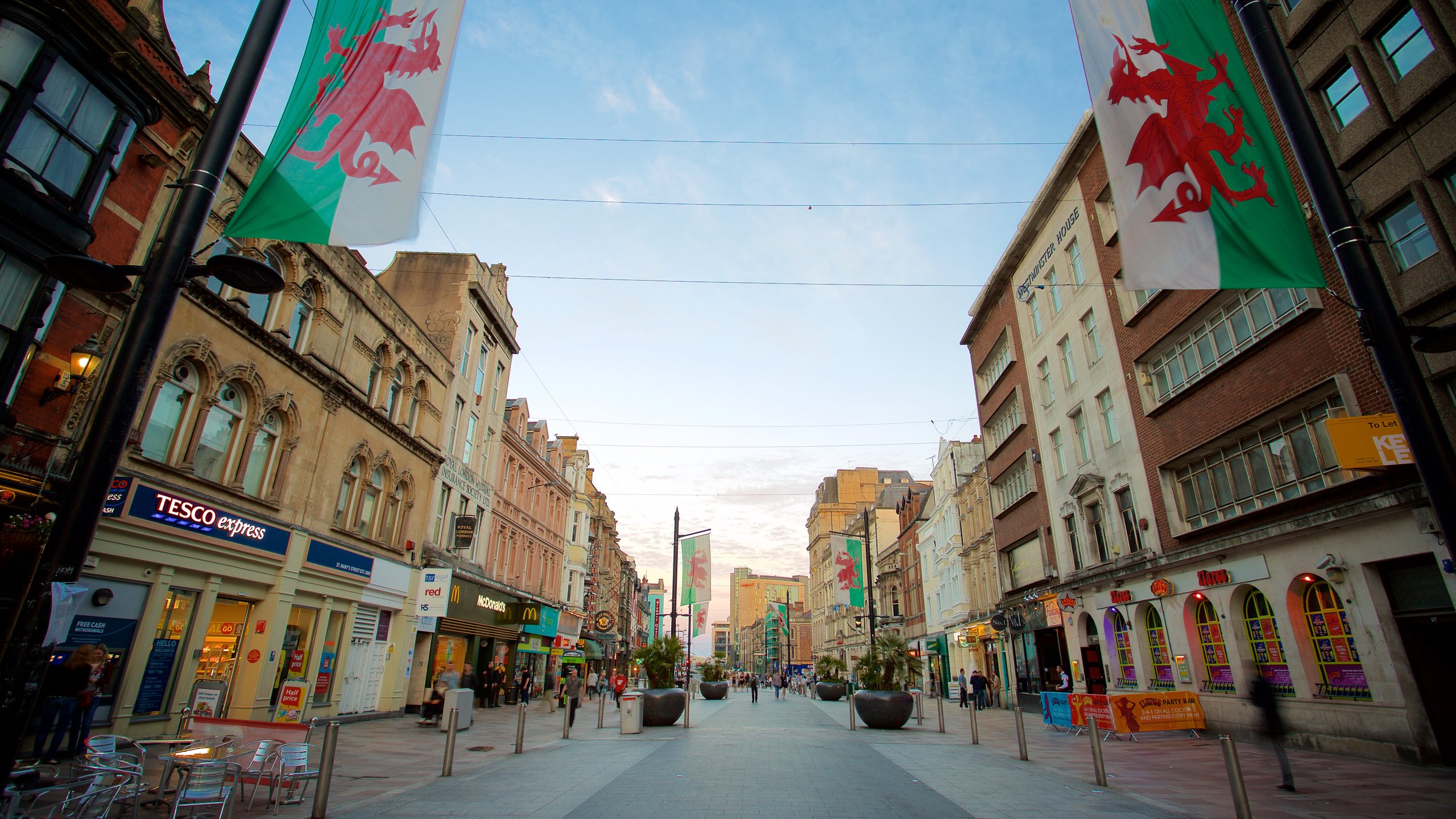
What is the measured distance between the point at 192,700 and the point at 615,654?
202 ft

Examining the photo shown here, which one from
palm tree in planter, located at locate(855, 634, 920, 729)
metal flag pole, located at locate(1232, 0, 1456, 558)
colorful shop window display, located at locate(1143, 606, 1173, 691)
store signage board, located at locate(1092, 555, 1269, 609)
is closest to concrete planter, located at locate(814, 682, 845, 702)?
store signage board, located at locate(1092, 555, 1269, 609)

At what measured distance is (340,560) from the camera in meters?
19.1

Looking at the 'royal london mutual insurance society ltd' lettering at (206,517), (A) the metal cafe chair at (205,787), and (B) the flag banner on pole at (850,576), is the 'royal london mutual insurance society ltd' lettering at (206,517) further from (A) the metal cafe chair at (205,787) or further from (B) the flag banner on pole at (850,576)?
(B) the flag banner on pole at (850,576)

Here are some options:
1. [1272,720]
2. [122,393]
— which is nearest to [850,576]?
[1272,720]

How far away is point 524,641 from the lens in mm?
35938

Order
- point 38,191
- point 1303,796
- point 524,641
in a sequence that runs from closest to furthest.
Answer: point 1303,796 < point 38,191 < point 524,641

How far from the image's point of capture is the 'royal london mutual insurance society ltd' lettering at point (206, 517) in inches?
520

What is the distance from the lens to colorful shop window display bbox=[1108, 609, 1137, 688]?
21391mm

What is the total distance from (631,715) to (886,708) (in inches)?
288

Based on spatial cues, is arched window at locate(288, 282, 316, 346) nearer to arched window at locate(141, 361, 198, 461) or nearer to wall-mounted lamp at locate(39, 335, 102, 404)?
arched window at locate(141, 361, 198, 461)

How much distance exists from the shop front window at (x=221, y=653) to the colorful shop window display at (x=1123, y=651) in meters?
24.4

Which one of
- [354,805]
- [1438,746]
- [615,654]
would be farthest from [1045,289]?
[615,654]

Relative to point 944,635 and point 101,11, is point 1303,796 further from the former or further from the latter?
point 944,635

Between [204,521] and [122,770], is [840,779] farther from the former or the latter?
[204,521]
